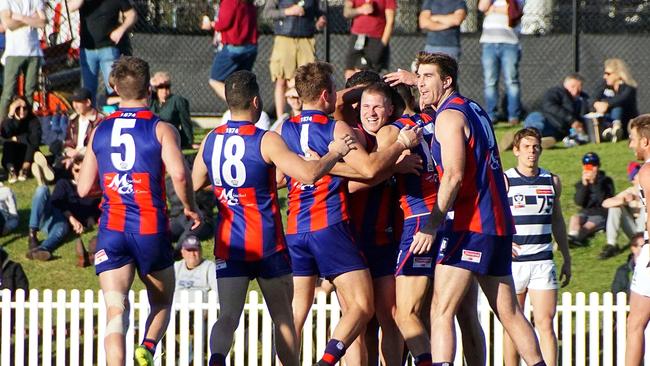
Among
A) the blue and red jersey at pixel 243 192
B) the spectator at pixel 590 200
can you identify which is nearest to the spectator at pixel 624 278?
the spectator at pixel 590 200

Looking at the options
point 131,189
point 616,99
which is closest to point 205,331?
point 131,189

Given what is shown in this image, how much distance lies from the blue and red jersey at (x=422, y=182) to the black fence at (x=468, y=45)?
35.5 feet

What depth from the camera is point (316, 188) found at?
28.7 feet

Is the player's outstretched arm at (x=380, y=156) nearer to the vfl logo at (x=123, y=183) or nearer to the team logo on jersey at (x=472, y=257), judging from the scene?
the team logo on jersey at (x=472, y=257)

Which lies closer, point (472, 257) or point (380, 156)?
point (472, 257)

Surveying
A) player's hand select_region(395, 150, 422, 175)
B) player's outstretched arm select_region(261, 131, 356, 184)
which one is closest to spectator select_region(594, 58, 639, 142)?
player's hand select_region(395, 150, 422, 175)

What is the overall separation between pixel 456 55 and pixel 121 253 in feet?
32.5

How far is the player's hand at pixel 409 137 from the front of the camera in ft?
26.9

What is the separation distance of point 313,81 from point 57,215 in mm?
7459

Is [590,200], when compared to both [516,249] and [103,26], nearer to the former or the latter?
[516,249]

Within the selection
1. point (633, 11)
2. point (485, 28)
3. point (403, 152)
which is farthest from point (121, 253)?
point (633, 11)

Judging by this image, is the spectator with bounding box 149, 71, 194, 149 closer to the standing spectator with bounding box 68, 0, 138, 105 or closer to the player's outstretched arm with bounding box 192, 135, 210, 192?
the standing spectator with bounding box 68, 0, 138, 105

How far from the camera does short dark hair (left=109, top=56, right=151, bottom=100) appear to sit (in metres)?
8.56

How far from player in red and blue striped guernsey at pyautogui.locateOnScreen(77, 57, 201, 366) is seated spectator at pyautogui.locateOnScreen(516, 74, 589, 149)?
9.49m
